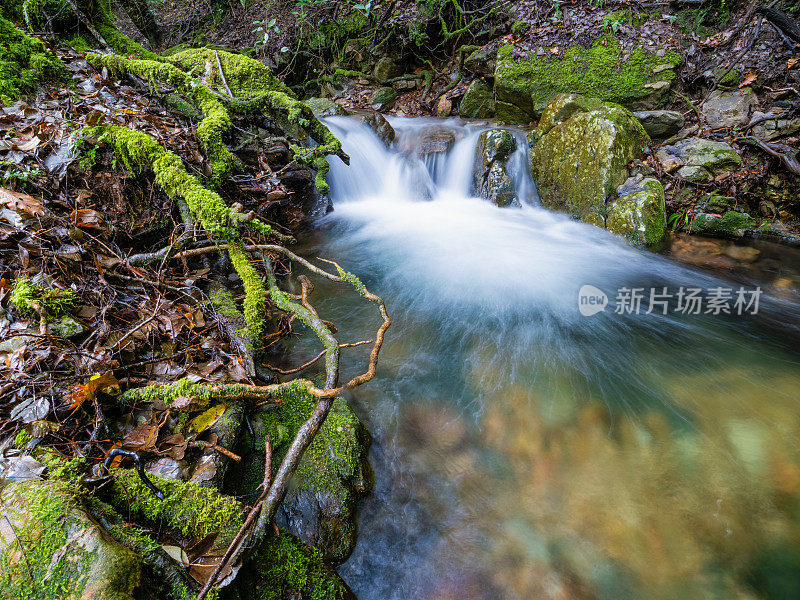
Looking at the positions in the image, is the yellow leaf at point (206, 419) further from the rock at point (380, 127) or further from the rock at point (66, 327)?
the rock at point (380, 127)

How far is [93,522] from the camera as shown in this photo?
123cm

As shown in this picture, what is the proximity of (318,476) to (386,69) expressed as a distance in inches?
436

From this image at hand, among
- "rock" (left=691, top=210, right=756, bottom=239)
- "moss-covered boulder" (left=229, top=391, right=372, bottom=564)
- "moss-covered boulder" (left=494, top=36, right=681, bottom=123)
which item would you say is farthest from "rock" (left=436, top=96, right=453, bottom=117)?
"moss-covered boulder" (left=229, top=391, right=372, bottom=564)

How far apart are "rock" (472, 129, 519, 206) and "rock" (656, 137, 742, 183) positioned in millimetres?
2347

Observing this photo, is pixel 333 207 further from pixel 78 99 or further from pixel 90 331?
pixel 90 331

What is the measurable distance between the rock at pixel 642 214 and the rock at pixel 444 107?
535 centimetres

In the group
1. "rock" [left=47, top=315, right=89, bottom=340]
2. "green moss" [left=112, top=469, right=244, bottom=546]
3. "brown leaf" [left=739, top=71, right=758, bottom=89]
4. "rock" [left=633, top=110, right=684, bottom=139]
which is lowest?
"green moss" [left=112, top=469, right=244, bottom=546]

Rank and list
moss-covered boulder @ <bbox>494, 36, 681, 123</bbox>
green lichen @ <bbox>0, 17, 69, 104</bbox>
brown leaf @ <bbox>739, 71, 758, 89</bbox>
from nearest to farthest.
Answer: green lichen @ <bbox>0, 17, 69, 104</bbox>
brown leaf @ <bbox>739, 71, 758, 89</bbox>
moss-covered boulder @ <bbox>494, 36, 681, 123</bbox>

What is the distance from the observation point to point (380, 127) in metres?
7.77

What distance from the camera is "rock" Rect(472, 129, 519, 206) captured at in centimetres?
662

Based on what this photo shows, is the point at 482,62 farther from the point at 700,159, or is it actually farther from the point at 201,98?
the point at 201,98

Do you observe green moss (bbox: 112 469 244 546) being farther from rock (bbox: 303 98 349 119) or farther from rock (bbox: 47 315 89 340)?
rock (bbox: 303 98 349 119)

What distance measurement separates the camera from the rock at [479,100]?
8.69m

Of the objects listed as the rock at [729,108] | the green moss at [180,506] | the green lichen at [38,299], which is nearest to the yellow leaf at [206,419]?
the green moss at [180,506]
